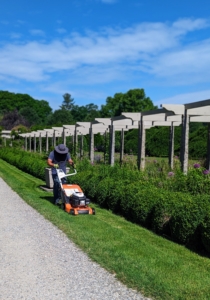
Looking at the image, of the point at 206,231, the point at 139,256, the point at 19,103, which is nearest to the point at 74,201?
the point at 139,256

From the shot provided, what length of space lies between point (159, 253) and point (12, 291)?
210 centimetres

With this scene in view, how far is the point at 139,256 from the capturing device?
5348 mm

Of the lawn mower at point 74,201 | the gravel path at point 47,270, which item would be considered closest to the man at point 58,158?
the lawn mower at point 74,201

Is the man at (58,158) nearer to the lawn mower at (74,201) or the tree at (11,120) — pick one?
the lawn mower at (74,201)

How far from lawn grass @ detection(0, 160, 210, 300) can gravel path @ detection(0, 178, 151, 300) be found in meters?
0.16

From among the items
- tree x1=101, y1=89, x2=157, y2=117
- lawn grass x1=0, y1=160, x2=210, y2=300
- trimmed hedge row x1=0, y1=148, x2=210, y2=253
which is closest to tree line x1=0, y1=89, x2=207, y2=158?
tree x1=101, y1=89, x2=157, y2=117

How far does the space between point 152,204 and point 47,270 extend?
2.86 m

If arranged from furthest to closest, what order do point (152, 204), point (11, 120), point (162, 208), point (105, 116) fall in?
1. point (105, 116)
2. point (11, 120)
3. point (152, 204)
4. point (162, 208)

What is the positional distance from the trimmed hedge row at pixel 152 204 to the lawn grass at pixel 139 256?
0.66 ft

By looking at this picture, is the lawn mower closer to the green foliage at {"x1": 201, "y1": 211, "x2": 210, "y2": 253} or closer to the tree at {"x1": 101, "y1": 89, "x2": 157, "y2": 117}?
the green foliage at {"x1": 201, "y1": 211, "x2": 210, "y2": 253}

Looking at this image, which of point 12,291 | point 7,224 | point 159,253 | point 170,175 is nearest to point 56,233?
point 7,224

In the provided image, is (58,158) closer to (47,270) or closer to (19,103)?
(47,270)

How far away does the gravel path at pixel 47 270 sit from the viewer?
4152mm

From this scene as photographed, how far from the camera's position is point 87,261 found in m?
5.23
